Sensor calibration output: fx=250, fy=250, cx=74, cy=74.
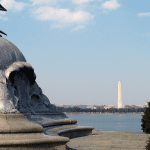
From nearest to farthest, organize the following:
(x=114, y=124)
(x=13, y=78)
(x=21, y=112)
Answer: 1. (x=21, y=112)
2. (x=13, y=78)
3. (x=114, y=124)

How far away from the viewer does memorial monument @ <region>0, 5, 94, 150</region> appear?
6926mm

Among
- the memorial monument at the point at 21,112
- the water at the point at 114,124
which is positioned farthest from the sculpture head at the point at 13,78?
the water at the point at 114,124

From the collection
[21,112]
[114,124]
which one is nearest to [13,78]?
[21,112]

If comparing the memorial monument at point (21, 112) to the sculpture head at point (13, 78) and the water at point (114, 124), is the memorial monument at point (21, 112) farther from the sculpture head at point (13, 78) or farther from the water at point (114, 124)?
the water at point (114, 124)

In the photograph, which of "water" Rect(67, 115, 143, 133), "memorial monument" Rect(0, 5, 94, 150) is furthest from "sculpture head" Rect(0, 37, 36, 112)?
"water" Rect(67, 115, 143, 133)

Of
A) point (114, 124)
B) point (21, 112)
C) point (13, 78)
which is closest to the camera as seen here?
point (21, 112)

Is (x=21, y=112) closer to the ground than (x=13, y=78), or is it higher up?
closer to the ground

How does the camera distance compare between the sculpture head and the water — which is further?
the water

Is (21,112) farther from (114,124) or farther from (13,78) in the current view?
(114,124)

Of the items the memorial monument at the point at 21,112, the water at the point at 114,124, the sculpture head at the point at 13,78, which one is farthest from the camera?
the water at the point at 114,124

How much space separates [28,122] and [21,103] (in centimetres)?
124

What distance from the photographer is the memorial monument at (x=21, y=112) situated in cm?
693

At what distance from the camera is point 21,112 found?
311 inches

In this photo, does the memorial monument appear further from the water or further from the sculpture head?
the water
